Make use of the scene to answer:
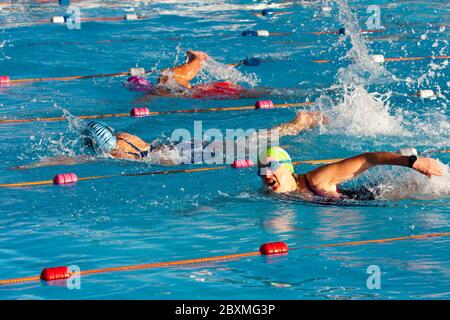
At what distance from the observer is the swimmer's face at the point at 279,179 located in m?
7.21

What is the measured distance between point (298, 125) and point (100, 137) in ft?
6.64

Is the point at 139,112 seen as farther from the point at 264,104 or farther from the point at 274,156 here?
the point at 274,156

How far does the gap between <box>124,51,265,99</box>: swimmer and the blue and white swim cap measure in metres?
2.48

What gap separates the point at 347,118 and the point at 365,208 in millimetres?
2773

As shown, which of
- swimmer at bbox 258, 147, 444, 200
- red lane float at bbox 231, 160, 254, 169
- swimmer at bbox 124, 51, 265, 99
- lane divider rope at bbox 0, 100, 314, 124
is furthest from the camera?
swimmer at bbox 124, 51, 265, 99

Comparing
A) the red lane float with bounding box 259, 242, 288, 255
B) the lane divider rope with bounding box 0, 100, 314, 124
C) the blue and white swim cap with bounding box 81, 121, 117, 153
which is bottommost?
the red lane float with bounding box 259, 242, 288, 255

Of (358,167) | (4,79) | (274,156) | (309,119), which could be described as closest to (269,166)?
(274,156)

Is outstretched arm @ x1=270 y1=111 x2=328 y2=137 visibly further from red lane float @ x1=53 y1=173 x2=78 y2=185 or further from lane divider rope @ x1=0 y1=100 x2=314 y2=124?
red lane float @ x1=53 y1=173 x2=78 y2=185

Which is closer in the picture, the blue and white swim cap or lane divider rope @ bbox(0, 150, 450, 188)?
lane divider rope @ bbox(0, 150, 450, 188)

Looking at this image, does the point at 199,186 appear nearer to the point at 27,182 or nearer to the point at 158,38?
the point at 27,182

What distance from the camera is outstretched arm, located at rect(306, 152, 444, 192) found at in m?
6.37

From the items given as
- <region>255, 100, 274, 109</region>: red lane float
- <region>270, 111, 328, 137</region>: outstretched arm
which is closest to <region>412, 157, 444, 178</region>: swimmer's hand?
<region>270, 111, 328, 137</region>: outstretched arm

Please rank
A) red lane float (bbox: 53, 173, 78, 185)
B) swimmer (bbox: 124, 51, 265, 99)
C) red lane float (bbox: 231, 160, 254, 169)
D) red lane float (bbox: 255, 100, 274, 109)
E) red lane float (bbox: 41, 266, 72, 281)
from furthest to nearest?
swimmer (bbox: 124, 51, 265, 99) → red lane float (bbox: 255, 100, 274, 109) → red lane float (bbox: 231, 160, 254, 169) → red lane float (bbox: 53, 173, 78, 185) → red lane float (bbox: 41, 266, 72, 281)
